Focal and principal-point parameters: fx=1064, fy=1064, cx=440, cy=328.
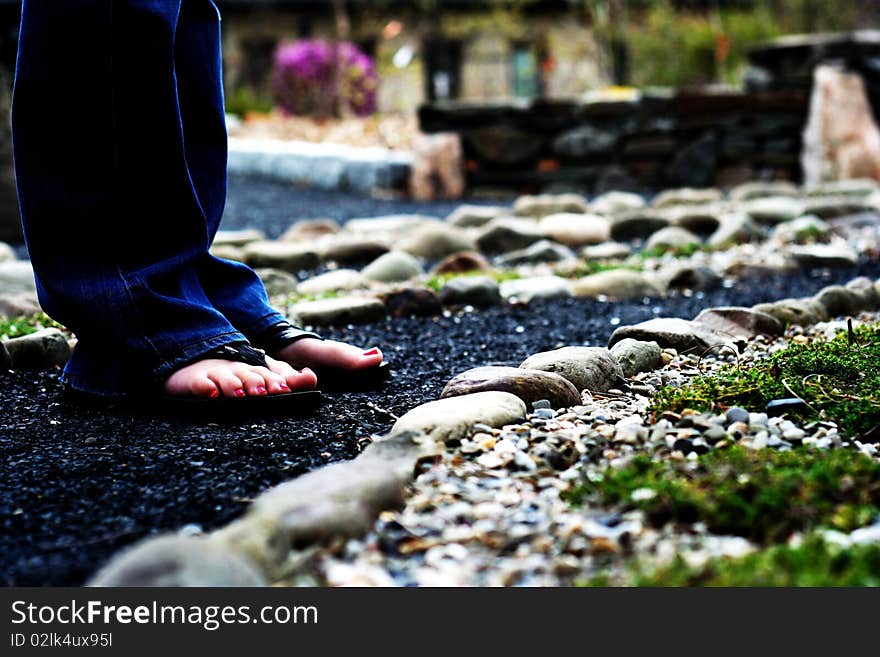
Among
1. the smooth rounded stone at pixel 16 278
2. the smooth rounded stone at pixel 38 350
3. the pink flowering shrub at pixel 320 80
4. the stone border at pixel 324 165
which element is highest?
the pink flowering shrub at pixel 320 80

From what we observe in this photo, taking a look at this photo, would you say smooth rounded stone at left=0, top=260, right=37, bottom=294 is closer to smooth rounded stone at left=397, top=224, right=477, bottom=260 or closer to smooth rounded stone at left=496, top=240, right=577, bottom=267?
smooth rounded stone at left=397, top=224, right=477, bottom=260

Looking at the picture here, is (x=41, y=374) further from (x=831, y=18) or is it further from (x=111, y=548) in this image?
(x=831, y=18)

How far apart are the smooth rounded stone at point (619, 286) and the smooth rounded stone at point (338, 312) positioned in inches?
30.5

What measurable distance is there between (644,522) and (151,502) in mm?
678

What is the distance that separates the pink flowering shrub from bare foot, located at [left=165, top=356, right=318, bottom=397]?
10.5 meters

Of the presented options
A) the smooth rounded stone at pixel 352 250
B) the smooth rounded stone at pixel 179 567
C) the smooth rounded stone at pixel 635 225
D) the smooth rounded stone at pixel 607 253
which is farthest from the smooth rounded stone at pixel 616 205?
the smooth rounded stone at pixel 179 567

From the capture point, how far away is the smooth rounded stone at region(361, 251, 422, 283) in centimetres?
383

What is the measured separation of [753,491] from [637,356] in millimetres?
877

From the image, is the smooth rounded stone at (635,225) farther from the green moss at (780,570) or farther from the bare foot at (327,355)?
the green moss at (780,570)

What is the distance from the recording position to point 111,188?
199 cm

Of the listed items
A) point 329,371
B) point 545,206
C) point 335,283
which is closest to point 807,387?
point 329,371

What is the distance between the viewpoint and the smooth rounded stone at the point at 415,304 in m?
3.15

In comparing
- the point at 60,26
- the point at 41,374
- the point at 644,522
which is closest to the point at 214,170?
the point at 60,26

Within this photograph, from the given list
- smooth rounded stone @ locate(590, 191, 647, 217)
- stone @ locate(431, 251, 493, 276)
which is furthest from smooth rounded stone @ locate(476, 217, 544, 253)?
smooth rounded stone @ locate(590, 191, 647, 217)
